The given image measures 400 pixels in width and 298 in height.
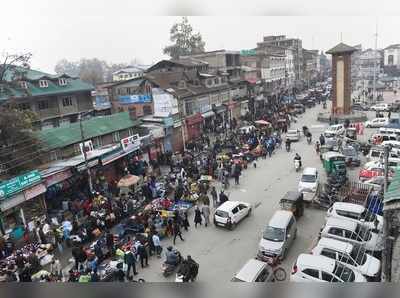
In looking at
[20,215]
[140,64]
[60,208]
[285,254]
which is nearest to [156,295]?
[285,254]

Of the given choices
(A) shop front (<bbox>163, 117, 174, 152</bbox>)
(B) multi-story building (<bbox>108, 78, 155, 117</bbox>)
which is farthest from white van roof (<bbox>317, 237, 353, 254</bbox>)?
(B) multi-story building (<bbox>108, 78, 155, 117</bbox>)

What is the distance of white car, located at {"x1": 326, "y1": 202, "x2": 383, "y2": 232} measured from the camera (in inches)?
431

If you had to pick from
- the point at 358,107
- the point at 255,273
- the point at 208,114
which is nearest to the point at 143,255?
the point at 255,273

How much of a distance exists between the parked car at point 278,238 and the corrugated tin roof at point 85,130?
32.8 ft

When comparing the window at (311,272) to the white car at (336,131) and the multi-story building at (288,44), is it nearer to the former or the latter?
the white car at (336,131)

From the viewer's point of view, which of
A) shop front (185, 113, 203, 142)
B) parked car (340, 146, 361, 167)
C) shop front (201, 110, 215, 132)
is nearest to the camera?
parked car (340, 146, 361, 167)

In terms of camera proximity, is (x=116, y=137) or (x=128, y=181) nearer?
(x=128, y=181)

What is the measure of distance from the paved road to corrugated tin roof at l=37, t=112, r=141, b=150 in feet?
23.6

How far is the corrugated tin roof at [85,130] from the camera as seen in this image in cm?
1613

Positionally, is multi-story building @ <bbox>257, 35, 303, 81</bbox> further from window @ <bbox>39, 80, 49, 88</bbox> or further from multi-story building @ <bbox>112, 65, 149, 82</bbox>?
window @ <bbox>39, 80, 49, 88</bbox>

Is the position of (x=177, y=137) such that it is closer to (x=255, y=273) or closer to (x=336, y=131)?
(x=336, y=131)

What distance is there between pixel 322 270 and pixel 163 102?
18.6 m

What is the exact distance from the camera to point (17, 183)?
12.3 m

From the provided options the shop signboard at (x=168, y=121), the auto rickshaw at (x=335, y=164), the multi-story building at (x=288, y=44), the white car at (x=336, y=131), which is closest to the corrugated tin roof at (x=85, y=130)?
the shop signboard at (x=168, y=121)
